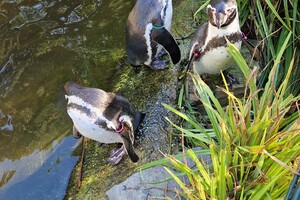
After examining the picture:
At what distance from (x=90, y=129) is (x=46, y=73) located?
1.13m

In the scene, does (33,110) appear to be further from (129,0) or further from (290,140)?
(290,140)

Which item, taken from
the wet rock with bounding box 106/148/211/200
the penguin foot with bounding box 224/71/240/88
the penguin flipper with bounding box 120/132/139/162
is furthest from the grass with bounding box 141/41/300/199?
Result: the penguin foot with bounding box 224/71/240/88

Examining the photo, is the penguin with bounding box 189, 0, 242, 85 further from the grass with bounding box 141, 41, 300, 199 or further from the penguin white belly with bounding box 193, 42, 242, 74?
the grass with bounding box 141, 41, 300, 199

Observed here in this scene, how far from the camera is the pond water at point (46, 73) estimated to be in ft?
9.72

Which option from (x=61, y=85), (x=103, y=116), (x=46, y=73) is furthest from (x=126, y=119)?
(x=46, y=73)

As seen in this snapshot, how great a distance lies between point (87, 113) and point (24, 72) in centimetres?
121

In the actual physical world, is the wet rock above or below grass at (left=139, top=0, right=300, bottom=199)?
below

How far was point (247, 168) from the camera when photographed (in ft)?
6.49

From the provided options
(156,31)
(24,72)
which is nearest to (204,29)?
(156,31)

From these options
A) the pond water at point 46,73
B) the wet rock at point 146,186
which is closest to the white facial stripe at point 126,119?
the wet rock at point 146,186

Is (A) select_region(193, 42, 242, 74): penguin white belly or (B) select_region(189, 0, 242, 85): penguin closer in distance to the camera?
(B) select_region(189, 0, 242, 85): penguin

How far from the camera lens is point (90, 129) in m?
2.62

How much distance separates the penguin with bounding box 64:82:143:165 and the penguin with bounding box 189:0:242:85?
512 millimetres

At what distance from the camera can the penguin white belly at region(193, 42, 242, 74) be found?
105 inches
